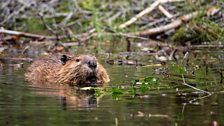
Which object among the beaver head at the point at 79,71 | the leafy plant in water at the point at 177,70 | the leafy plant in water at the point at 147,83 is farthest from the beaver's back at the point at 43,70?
the leafy plant in water at the point at 147,83

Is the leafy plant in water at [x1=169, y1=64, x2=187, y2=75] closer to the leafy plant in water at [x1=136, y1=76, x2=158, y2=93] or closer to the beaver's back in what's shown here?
the leafy plant in water at [x1=136, y1=76, x2=158, y2=93]

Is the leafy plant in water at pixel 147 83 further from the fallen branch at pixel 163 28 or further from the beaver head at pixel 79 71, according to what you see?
the fallen branch at pixel 163 28

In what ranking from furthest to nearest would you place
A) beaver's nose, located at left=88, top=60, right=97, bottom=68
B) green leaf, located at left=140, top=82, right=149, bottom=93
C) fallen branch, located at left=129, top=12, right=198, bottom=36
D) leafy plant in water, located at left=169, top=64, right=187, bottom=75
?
fallen branch, located at left=129, top=12, right=198, bottom=36 < leafy plant in water, located at left=169, top=64, right=187, bottom=75 < beaver's nose, located at left=88, top=60, right=97, bottom=68 < green leaf, located at left=140, top=82, right=149, bottom=93

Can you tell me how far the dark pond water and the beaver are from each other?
0.74 ft

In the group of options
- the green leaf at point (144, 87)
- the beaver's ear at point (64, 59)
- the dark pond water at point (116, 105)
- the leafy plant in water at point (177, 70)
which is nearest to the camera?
the dark pond water at point (116, 105)

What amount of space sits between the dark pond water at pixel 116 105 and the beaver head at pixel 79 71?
267 millimetres

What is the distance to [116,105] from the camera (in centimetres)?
532

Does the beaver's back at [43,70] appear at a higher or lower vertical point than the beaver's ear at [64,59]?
lower

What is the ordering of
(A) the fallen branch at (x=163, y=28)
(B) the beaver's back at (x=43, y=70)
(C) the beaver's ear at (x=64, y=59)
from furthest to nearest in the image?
(A) the fallen branch at (x=163, y=28) < (C) the beaver's ear at (x=64, y=59) < (B) the beaver's back at (x=43, y=70)

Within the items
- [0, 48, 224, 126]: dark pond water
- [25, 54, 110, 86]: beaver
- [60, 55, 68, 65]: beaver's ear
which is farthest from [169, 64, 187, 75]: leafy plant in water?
[60, 55, 68, 65]: beaver's ear

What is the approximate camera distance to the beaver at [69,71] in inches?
289

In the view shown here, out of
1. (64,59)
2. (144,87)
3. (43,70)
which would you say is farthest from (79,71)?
(144,87)

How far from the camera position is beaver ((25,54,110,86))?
7344mm

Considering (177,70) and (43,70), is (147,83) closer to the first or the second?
(177,70)
